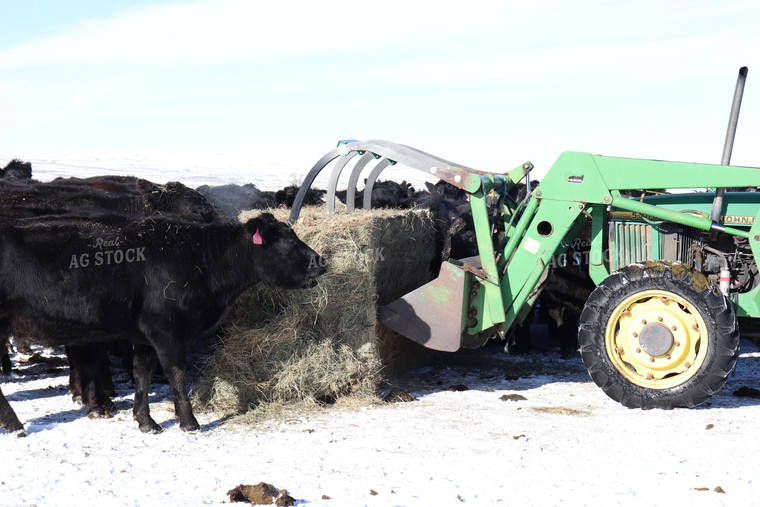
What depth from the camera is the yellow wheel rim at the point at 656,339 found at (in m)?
6.44

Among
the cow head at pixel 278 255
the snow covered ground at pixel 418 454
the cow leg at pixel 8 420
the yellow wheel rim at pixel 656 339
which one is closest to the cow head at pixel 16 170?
the snow covered ground at pixel 418 454

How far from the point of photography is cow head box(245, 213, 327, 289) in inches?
259

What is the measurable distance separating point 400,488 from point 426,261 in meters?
4.34

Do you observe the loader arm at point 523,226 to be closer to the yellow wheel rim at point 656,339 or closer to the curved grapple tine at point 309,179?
the curved grapple tine at point 309,179

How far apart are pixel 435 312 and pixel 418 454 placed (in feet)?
6.51

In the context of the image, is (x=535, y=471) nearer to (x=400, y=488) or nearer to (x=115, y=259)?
(x=400, y=488)

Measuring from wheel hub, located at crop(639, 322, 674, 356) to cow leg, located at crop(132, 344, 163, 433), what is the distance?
3.87 metres

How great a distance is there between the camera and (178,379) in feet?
20.1

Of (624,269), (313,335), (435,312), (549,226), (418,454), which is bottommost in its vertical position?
(418,454)

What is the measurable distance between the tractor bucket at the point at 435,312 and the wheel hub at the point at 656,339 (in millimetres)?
1523

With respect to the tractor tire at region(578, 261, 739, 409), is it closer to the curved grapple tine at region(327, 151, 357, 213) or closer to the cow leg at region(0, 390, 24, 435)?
the curved grapple tine at region(327, 151, 357, 213)

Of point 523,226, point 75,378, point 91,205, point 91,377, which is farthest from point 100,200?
point 523,226

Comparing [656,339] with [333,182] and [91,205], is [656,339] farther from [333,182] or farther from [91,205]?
[91,205]

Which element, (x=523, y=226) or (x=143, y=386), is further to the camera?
(x=523, y=226)
